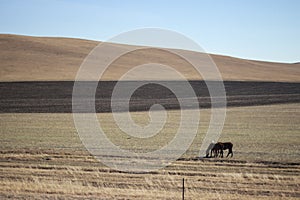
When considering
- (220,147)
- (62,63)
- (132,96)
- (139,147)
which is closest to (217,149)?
(220,147)

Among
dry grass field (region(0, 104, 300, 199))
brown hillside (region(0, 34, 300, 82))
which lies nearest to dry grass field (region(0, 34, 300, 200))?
dry grass field (region(0, 104, 300, 199))

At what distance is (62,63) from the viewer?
82.3m

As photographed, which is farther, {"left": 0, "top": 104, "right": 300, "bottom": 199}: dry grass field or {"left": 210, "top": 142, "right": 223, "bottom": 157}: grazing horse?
{"left": 210, "top": 142, "right": 223, "bottom": 157}: grazing horse

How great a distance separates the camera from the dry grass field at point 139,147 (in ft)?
47.2

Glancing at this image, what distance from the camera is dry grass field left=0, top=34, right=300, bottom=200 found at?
1438cm

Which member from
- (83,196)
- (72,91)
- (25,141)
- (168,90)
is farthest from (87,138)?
(168,90)

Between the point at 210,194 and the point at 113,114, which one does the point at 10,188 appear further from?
the point at 113,114

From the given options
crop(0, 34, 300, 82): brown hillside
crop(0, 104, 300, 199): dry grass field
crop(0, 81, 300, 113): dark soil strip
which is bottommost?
crop(0, 104, 300, 199): dry grass field

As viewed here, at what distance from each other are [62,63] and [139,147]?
6068 centimetres

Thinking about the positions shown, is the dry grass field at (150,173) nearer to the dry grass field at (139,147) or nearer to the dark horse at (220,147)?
the dry grass field at (139,147)

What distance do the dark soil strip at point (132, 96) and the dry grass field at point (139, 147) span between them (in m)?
0.12

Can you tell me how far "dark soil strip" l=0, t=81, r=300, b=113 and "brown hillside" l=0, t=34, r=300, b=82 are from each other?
5613 mm

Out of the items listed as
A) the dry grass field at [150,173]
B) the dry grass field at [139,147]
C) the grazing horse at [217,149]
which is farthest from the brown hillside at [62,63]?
the grazing horse at [217,149]

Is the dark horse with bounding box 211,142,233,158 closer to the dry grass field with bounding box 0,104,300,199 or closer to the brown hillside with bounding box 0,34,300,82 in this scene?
the dry grass field with bounding box 0,104,300,199
